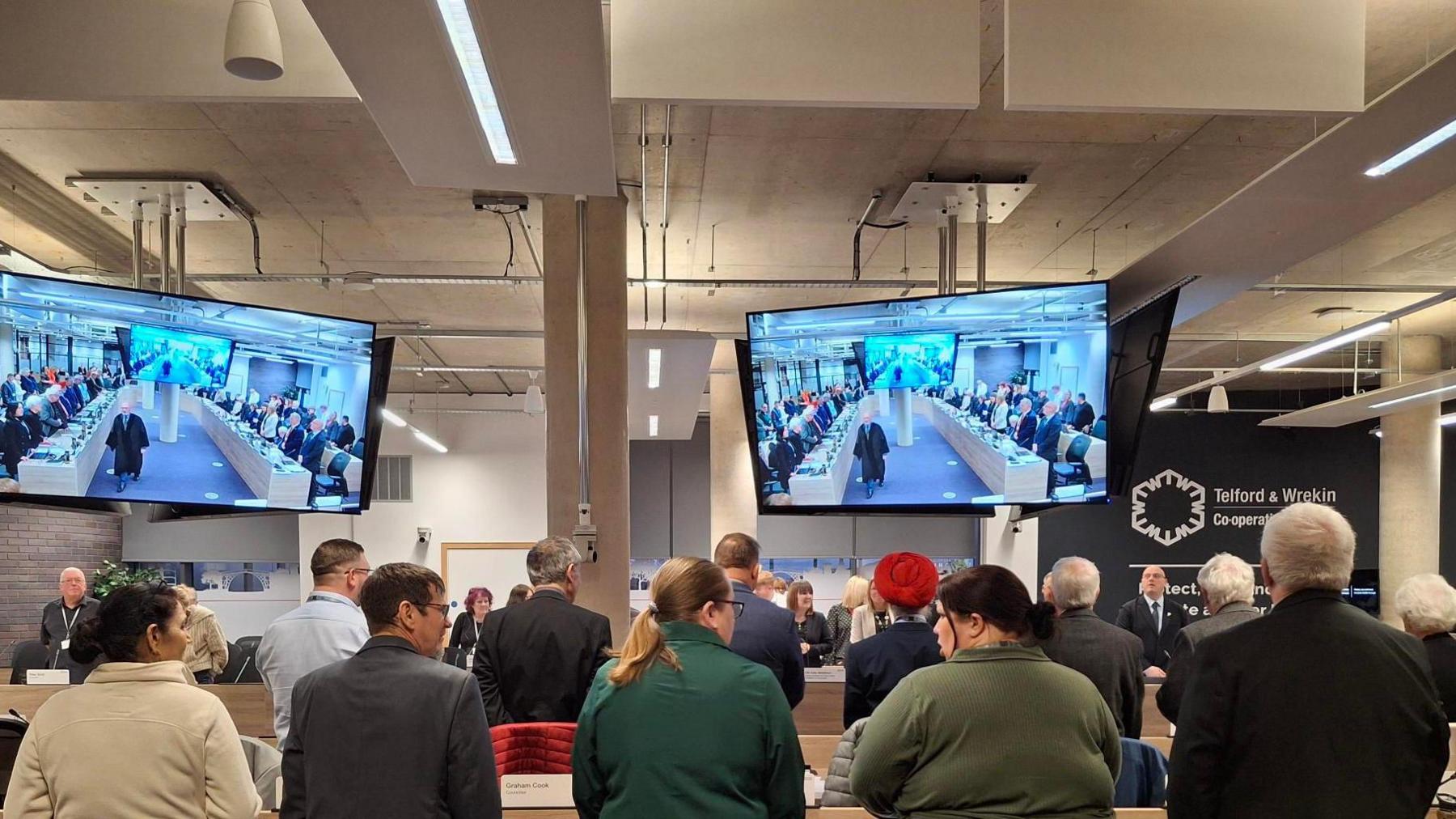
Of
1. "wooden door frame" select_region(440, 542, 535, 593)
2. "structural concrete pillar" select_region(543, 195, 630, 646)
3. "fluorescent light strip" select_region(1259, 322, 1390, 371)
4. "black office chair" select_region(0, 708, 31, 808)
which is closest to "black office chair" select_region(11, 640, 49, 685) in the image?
"structural concrete pillar" select_region(543, 195, 630, 646)

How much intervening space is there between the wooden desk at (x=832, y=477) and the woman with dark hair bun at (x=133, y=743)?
11.9ft

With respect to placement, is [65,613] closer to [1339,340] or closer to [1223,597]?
[1223,597]

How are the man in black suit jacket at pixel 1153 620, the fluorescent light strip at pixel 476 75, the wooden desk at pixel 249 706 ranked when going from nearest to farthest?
the fluorescent light strip at pixel 476 75 → the wooden desk at pixel 249 706 → the man in black suit jacket at pixel 1153 620

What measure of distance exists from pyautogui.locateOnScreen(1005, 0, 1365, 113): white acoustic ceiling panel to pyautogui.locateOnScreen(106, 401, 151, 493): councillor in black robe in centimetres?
429

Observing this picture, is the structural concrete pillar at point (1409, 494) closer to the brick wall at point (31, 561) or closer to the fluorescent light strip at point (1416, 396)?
the fluorescent light strip at point (1416, 396)

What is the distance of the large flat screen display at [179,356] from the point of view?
5.72 meters

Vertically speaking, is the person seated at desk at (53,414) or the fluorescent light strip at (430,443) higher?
the person seated at desk at (53,414)

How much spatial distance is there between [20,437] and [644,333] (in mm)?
4154

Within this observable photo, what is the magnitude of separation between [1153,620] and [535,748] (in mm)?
5529

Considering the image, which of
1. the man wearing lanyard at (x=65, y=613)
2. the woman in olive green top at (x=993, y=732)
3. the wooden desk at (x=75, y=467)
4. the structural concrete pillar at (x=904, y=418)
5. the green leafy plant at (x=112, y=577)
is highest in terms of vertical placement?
the structural concrete pillar at (x=904, y=418)

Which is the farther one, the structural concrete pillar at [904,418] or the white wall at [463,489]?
the white wall at [463,489]

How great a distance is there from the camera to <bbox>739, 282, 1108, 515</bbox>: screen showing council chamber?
A: 19.1 feet

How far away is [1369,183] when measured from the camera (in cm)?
554

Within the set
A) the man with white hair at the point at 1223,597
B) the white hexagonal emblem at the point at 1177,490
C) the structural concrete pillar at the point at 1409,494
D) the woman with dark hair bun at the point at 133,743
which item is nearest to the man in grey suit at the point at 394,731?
the woman with dark hair bun at the point at 133,743
